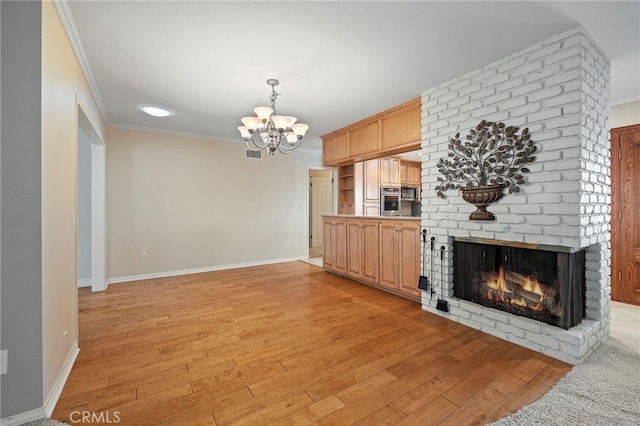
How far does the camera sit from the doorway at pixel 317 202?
25.1ft

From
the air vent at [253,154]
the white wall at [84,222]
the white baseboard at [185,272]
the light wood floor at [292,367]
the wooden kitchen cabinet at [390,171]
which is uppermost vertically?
the air vent at [253,154]

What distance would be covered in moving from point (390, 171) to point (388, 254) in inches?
124

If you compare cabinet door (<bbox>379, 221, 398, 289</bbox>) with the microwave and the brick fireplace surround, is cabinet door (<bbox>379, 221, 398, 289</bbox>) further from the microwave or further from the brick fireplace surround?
the microwave

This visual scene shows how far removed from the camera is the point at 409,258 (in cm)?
358

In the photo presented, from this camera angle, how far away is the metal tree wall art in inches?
96.9

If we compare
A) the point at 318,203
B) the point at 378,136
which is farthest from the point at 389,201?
the point at 378,136

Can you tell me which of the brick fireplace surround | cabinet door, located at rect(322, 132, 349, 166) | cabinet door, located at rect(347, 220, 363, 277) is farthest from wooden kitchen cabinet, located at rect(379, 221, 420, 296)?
cabinet door, located at rect(322, 132, 349, 166)

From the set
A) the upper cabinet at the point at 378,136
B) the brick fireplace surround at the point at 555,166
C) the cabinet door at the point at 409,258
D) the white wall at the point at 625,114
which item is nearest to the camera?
Answer: the brick fireplace surround at the point at 555,166

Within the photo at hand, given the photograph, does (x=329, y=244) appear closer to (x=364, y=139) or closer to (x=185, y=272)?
(x=364, y=139)

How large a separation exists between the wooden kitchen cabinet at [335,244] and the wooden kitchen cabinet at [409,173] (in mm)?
2860

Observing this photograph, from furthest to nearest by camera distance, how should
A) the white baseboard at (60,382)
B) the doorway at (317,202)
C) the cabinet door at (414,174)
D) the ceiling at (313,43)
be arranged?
the doorway at (317,202), the cabinet door at (414,174), the ceiling at (313,43), the white baseboard at (60,382)

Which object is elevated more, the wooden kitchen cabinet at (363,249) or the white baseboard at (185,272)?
the wooden kitchen cabinet at (363,249)

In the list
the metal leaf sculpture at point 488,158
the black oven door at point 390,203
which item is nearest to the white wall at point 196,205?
the black oven door at point 390,203

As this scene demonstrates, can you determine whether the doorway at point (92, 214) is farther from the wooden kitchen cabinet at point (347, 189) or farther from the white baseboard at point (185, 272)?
the wooden kitchen cabinet at point (347, 189)
